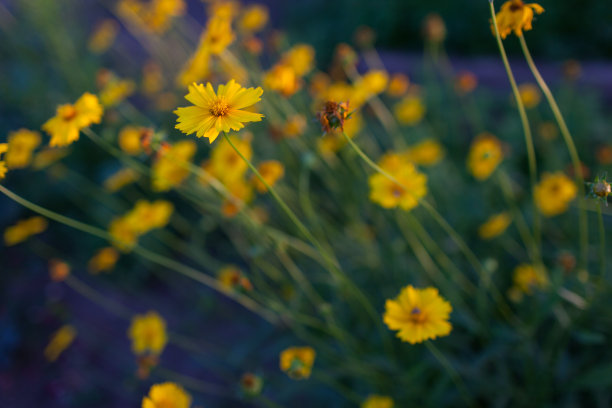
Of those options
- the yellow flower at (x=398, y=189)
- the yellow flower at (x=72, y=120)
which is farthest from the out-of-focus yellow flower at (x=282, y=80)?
the yellow flower at (x=72, y=120)

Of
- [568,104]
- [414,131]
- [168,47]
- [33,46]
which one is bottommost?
[414,131]

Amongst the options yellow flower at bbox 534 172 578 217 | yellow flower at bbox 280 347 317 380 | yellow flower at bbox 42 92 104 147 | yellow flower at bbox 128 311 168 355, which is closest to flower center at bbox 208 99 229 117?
yellow flower at bbox 42 92 104 147

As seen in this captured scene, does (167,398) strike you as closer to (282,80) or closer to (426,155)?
(282,80)

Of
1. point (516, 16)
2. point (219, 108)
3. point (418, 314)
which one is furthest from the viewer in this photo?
point (418, 314)

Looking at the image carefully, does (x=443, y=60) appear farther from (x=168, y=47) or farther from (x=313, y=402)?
(x=313, y=402)

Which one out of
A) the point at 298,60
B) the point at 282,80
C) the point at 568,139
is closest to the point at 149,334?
the point at 282,80

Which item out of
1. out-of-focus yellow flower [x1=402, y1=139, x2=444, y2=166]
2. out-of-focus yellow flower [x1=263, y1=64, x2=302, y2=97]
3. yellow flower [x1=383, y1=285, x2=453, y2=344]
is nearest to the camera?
yellow flower [x1=383, y1=285, x2=453, y2=344]

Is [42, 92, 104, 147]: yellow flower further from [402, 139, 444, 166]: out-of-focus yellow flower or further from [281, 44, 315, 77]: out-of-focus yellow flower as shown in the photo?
[402, 139, 444, 166]: out-of-focus yellow flower

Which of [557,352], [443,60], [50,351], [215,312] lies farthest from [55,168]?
[443,60]
